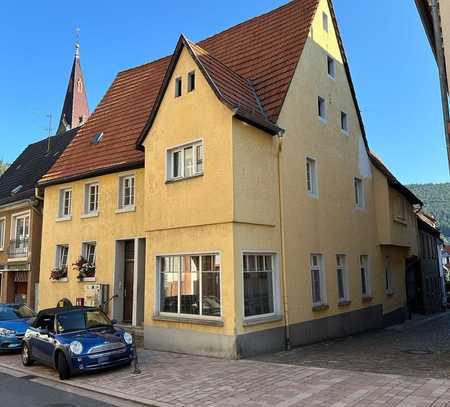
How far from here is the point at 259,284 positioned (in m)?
12.6

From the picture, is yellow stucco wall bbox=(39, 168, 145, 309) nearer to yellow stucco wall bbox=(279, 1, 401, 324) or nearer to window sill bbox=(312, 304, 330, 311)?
yellow stucco wall bbox=(279, 1, 401, 324)

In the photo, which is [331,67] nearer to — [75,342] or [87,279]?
[87,279]

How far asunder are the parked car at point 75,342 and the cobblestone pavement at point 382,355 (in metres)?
3.79

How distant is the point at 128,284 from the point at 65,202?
17.3ft

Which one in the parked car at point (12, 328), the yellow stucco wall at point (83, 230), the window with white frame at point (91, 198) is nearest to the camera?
the parked car at point (12, 328)

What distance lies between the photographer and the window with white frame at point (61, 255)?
1848 centimetres

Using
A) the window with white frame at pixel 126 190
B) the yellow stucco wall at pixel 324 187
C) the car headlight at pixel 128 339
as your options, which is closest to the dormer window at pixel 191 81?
the yellow stucco wall at pixel 324 187

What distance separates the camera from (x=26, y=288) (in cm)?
2123

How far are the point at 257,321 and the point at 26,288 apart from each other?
14.1 metres

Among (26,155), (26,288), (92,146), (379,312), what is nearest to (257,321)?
(379,312)

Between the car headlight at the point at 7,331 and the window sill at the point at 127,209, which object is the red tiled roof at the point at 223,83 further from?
the car headlight at the point at 7,331

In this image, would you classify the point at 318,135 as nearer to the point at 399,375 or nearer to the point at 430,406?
the point at 399,375

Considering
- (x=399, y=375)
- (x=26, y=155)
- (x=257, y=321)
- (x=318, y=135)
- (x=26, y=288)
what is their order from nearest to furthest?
(x=399, y=375) < (x=257, y=321) < (x=318, y=135) < (x=26, y=288) < (x=26, y=155)

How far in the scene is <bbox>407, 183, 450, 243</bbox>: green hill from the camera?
117 metres
